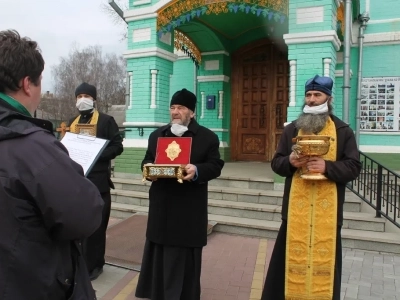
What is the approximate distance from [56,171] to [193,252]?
228 centimetres

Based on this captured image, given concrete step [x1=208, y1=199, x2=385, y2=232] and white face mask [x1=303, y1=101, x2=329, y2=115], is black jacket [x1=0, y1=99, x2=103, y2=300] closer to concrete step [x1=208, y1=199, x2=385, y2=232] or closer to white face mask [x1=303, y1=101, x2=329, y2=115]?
white face mask [x1=303, y1=101, x2=329, y2=115]

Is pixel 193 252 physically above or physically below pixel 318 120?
below

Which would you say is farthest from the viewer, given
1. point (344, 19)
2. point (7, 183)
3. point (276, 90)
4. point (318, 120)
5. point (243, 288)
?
point (276, 90)

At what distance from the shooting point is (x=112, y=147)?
14.3ft

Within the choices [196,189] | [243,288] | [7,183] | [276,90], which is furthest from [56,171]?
[276,90]

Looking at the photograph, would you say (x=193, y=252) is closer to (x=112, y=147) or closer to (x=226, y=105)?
(x=112, y=147)

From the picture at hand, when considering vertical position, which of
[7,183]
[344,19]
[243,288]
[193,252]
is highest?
[344,19]

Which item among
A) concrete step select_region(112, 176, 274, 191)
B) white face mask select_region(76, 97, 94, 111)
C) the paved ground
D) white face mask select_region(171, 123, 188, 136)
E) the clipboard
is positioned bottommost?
the paved ground

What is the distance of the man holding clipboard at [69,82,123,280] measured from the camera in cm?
423

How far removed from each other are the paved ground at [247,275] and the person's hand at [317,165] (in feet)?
5.61

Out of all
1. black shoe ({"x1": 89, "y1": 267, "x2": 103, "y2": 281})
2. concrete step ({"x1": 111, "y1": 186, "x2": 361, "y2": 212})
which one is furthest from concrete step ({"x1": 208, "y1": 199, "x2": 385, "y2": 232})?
black shoe ({"x1": 89, "y1": 267, "x2": 103, "y2": 281})

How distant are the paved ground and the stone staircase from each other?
215mm

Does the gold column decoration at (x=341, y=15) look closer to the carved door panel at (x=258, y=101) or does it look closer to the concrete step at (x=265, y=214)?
the carved door panel at (x=258, y=101)

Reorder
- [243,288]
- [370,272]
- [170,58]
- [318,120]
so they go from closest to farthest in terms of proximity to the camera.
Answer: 1. [318,120]
2. [243,288]
3. [370,272]
4. [170,58]
